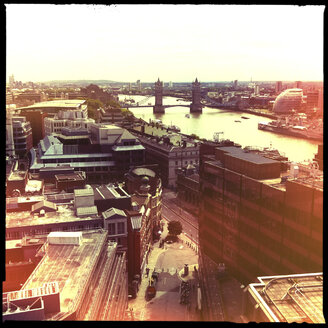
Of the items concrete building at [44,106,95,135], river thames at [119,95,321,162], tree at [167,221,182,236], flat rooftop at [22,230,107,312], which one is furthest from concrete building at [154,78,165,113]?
flat rooftop at [22,230,107,312]

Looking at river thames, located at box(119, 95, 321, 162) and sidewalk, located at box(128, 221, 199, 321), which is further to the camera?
river thames, located at box(119, 95, 321, 162)

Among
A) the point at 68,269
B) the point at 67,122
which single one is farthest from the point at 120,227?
the point at 67,122

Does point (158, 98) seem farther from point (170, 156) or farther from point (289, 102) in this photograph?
point (170, 156)

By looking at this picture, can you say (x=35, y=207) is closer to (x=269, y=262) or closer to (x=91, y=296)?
(x=91, y=296)

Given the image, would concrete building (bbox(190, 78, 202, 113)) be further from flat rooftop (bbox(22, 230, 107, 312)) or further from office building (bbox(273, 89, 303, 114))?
flat rooftop (bbox(22, 230, 107, 312))

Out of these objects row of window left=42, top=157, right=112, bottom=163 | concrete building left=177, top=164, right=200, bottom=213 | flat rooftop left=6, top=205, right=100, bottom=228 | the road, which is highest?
row of window left=42, top=157, right=112, bottom=163

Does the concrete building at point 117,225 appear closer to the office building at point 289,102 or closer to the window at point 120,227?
the window at point 120,227
